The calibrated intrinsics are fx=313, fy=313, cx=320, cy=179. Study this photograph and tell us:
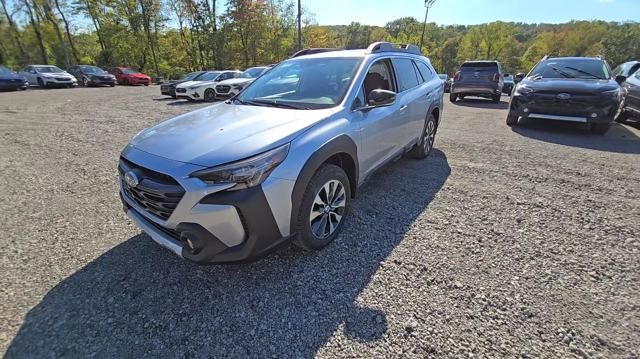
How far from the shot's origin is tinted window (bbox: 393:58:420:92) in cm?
392

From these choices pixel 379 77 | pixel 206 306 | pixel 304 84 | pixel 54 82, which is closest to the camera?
pixel 206 306

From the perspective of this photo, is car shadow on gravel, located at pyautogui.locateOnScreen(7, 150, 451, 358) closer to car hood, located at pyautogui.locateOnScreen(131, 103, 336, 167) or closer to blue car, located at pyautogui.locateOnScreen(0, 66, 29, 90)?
car hood, located at pyautogui.locateOnScreen(131, 103, 336, 167)

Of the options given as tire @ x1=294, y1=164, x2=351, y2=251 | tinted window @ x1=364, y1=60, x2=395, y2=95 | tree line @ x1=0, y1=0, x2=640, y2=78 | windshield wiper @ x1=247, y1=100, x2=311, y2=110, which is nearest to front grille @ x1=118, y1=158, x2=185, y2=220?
tire @ x1=294, y1=164, x2=351, y2=251

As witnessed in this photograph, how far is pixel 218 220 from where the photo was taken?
1947 millimetres

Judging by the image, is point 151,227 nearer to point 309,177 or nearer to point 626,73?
point 309,177

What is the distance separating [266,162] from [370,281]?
1188 millimetres

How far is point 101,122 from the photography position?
8.48 meters

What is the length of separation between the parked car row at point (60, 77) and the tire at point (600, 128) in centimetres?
2639

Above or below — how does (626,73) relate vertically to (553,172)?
above

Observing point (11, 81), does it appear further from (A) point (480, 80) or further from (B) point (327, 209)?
(A) point (480, 80)

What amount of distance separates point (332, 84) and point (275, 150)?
1306 millimetres

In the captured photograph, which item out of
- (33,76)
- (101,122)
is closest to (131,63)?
(33,76)

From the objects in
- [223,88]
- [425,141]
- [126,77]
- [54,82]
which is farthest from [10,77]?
[425,141]

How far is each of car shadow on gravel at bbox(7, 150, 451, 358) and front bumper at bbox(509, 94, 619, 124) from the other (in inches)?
224
